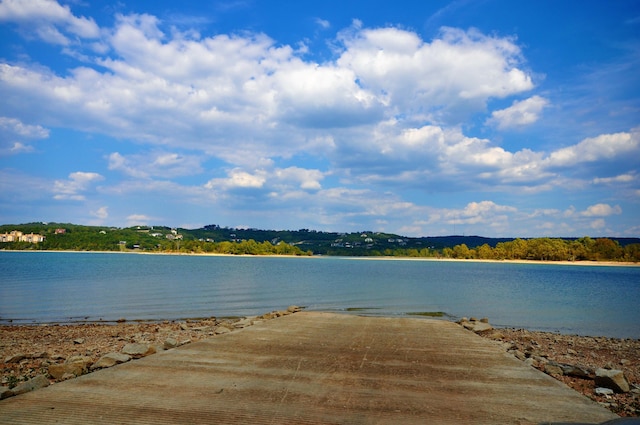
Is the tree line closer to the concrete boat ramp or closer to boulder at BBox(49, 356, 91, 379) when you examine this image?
the concrete boat ramp

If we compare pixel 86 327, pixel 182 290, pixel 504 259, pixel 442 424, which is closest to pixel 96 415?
pixel 442 424

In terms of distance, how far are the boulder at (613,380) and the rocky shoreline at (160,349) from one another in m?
0.05

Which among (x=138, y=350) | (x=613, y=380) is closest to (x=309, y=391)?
(x=138, y=350)

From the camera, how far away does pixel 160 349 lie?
10.7 meters

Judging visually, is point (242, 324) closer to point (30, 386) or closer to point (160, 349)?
point (160, 349)

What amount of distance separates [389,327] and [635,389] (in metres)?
8.09

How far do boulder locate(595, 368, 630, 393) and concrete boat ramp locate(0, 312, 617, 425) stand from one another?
1234 millimetres

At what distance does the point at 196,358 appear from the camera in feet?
30.6

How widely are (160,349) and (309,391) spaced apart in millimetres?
5403

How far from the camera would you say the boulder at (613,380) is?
8125 millimetres

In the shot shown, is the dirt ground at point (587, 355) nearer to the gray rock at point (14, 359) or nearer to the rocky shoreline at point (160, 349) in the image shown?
A: the rocky shoreline at point (160, 349)

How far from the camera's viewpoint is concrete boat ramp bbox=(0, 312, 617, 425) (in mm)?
5766

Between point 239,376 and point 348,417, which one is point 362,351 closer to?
point 239,376

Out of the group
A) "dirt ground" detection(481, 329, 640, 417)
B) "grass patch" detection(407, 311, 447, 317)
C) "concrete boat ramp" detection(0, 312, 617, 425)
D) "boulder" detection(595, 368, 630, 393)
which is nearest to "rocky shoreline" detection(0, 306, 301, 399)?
"concrete boat ramp" detection(0, 312, 617, 425)
